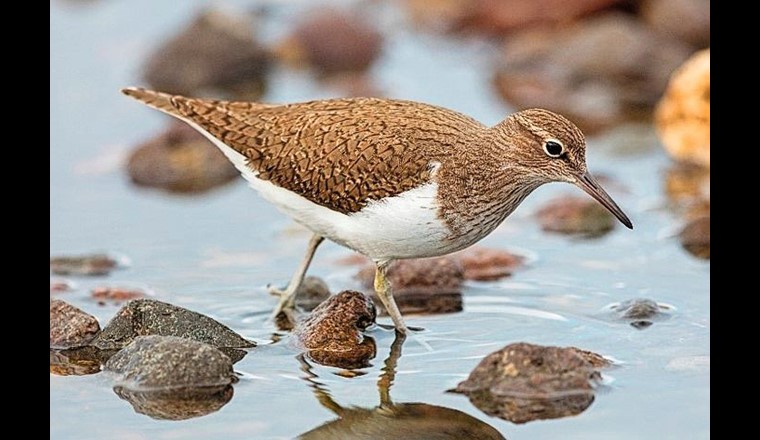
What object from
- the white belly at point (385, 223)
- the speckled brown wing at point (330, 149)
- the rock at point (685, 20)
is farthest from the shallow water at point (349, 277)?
the rock at point (685, 20)

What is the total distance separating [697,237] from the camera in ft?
39.9

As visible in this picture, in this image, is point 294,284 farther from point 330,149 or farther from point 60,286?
point 60,286

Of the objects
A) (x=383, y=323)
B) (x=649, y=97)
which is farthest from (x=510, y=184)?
(x=649, y=97)

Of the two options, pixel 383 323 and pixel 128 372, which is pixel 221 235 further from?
pixel 128 372

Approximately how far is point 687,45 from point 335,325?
8603 millimetres

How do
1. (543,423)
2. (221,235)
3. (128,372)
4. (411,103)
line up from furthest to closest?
(221,235) → (411,103) → (128,372) → (543,423)

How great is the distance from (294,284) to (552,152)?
240cm

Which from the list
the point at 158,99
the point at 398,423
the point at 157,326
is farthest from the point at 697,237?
the point at 157,326

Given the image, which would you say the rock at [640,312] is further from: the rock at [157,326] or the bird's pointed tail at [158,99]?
the bird's pointed tail at [158,99]

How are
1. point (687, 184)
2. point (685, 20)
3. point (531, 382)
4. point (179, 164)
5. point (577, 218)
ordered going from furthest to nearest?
point (685, 20) < point (179, 164) < point (687, 184) < point (577, 218) < point (531, 382)

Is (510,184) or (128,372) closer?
(128,372)

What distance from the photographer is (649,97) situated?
641 inches

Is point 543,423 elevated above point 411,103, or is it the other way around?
point 411,103

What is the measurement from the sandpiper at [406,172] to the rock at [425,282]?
80 cm
